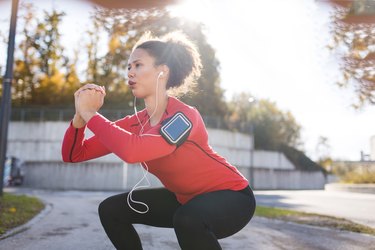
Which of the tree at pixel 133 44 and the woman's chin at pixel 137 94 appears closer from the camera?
the woman's chin at pixel 137 94

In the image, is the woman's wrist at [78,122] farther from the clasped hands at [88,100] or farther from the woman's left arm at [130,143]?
the woman's left arm at [130,143]

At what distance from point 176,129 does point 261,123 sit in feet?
132

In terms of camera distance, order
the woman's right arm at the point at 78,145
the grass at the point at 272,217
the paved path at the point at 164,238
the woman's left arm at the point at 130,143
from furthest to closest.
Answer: the grass at the point at 272,217 < the paved path at the point at 164,238 < the woman's right arm at the point at 78,145 < the woman's left arm at the point at 130,143

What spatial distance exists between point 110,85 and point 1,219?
22.0 m

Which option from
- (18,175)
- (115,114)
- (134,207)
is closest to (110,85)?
(115,114)

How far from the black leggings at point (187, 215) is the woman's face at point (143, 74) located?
0.78 m

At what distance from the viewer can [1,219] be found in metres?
6.89

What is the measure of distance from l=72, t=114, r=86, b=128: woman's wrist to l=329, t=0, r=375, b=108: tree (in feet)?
8.23

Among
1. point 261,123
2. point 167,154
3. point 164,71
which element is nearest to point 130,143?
point 167,154

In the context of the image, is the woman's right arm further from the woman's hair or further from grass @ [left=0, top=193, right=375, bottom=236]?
grass @ [left=0, top=193, right=375, bottom=236]

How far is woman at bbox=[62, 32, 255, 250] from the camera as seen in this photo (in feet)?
7.54

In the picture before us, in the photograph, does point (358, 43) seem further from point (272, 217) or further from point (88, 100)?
point (272, 217)

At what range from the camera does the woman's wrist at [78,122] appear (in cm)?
259

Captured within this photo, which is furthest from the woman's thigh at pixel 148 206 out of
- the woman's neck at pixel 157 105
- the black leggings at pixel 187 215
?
the woman's neck at pixel 157 105
